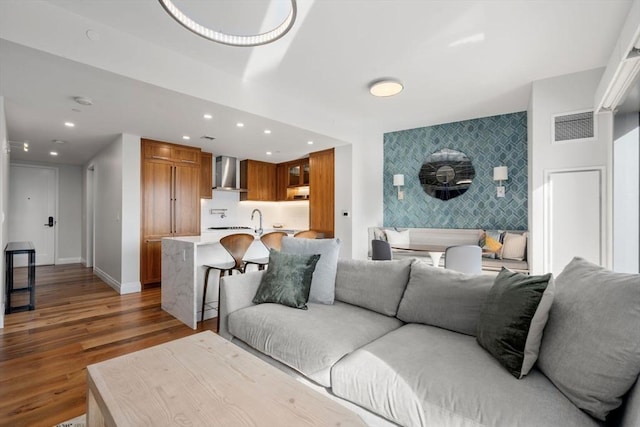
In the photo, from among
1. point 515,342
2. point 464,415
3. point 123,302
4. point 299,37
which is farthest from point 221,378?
point 123,302

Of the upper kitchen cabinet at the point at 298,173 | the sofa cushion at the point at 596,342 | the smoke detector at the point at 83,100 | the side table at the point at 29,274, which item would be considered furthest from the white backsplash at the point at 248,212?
the sofa cushion at the point at 596,342

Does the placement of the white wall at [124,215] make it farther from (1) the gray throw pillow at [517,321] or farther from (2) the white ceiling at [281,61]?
(1) the gray throw pillow at [517,321]

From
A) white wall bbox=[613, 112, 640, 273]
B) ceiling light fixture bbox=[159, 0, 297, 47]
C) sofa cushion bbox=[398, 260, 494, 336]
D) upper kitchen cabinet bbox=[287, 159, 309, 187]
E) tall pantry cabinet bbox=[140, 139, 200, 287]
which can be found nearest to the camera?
sofa cushion bbox=[398, 260, 494, 336]

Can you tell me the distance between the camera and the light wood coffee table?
100 centimetres

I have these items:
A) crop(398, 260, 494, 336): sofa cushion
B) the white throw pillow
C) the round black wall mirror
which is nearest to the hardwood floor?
crop(398, 260, 494, 336): sofa cushion

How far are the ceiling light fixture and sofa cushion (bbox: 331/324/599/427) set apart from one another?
1.92 meters

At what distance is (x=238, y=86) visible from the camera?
3.47 m

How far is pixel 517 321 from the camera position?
1.31m

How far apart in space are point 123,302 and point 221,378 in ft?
11.6

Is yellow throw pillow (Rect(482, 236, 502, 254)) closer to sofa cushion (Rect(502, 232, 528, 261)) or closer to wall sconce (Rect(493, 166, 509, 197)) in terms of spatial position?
sofa cushion (Rect(502, 232, 528, 261))

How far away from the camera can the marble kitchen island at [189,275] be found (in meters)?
3.07

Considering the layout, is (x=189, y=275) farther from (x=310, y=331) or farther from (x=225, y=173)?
(x=225, y=173)

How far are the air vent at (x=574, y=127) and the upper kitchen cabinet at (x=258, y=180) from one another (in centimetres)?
537

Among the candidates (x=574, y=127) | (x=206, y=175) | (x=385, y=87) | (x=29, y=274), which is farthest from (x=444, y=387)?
(x=206, y=175)
